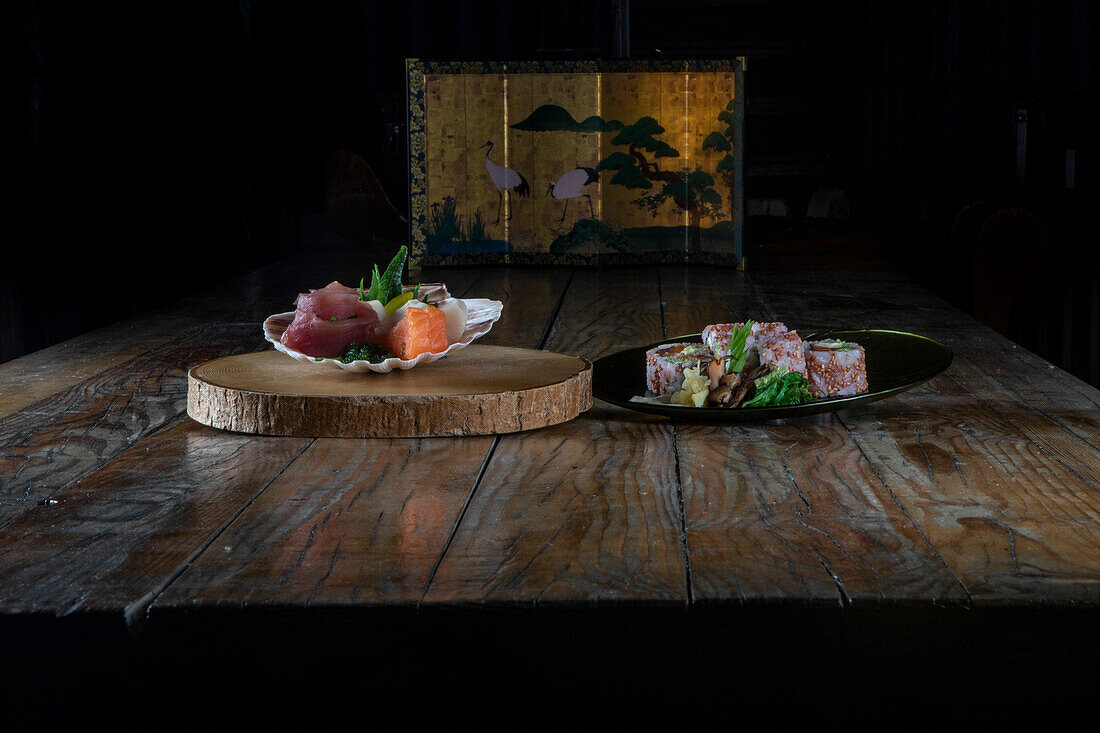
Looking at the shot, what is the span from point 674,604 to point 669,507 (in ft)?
0.77

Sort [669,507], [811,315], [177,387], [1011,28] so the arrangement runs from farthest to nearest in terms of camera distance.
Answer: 1. [1011,28]
2. [811,315]
3. [177,387]
4. [669,507]

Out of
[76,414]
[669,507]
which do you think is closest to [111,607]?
[669,507]

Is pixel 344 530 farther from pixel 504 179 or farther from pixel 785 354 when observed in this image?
pixel 504 179

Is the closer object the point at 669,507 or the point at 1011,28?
the point at 669,507

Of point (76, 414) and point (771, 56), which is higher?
point (771, 56)

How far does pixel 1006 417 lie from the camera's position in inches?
53.9

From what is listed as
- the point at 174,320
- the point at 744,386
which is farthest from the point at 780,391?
the point at 174,320

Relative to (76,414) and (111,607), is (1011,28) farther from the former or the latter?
(111,607)

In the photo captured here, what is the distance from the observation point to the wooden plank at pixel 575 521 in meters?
0.80

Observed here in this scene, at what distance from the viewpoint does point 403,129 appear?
4.07 meters

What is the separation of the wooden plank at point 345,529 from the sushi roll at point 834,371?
15.0 inches

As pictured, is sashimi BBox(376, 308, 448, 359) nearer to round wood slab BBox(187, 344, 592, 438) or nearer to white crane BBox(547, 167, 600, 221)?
round wood slab BBox(187, 344, 592, 438)

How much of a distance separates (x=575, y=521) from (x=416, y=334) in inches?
17.5

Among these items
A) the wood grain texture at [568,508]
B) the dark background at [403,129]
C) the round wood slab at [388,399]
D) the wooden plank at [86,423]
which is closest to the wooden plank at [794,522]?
the wood grain texture at [568,508]
